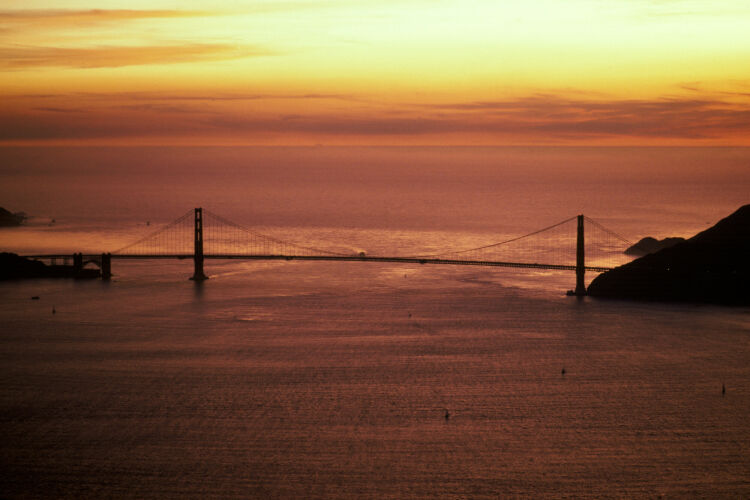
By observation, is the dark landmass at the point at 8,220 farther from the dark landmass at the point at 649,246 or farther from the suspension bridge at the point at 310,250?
the dark landmass at the point at 649,246

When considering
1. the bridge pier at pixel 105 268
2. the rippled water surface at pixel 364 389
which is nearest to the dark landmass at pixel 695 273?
the rippled water surface at pixel 364 389

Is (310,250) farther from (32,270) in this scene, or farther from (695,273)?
(695,273)

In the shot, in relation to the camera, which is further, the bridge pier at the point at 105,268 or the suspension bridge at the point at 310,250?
the suspension bridge at the point at 310,250

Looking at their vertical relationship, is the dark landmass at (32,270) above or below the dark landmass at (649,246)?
below

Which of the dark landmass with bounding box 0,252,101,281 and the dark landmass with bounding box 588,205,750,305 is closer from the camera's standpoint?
the dark landmass with bounding box 588,205,750,305

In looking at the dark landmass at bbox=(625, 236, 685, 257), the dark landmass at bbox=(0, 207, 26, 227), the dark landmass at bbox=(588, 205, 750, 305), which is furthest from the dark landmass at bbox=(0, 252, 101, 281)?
the dark landmass at bbox=(625, 236, 685, 257)

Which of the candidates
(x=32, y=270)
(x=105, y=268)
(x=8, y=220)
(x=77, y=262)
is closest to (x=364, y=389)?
(x=105, y=268)

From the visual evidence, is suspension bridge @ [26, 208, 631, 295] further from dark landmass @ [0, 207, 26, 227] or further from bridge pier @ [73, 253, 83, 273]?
dark landmass @ [0, 207, 26, 227]

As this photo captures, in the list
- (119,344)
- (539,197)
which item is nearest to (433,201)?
(539,197)
